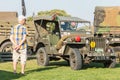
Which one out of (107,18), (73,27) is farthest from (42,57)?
(107,18)

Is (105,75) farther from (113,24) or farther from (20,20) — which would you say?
(113,24)

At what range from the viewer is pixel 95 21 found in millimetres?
22531

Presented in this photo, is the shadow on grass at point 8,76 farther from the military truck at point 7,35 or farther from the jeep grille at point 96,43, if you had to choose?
the military truck at point 7,35

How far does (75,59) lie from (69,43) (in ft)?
2.05

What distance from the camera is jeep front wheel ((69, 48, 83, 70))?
50.0 ft

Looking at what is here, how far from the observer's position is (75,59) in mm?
15383

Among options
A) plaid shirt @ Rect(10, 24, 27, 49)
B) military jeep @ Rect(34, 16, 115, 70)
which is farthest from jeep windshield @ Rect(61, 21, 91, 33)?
plaid shirt @ Rect(10, 24, 27, 49)

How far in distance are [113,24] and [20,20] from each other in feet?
32.2

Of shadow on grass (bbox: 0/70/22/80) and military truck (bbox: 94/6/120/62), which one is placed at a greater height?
military truck (bbox: 94/6/120/62)

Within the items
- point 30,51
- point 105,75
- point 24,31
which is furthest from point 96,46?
point 30,51

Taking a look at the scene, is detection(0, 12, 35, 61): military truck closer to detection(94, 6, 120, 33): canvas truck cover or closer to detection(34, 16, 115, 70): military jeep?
detection(34, 16, 115, 70): military jeep

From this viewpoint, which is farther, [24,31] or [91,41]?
[91,41]

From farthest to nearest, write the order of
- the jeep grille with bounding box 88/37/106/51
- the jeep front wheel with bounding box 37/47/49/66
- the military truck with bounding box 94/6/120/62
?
1. the military truck with bounding box 94/6/120/62
2. the jeep front wheel with bounding box 37/47/49/66
3. the jeep grille with bounding box 88/37/106/51

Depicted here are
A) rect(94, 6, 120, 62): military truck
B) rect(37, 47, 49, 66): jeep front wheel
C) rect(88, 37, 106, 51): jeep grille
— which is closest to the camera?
rect(88, 37, 106, 51): jeep grille
